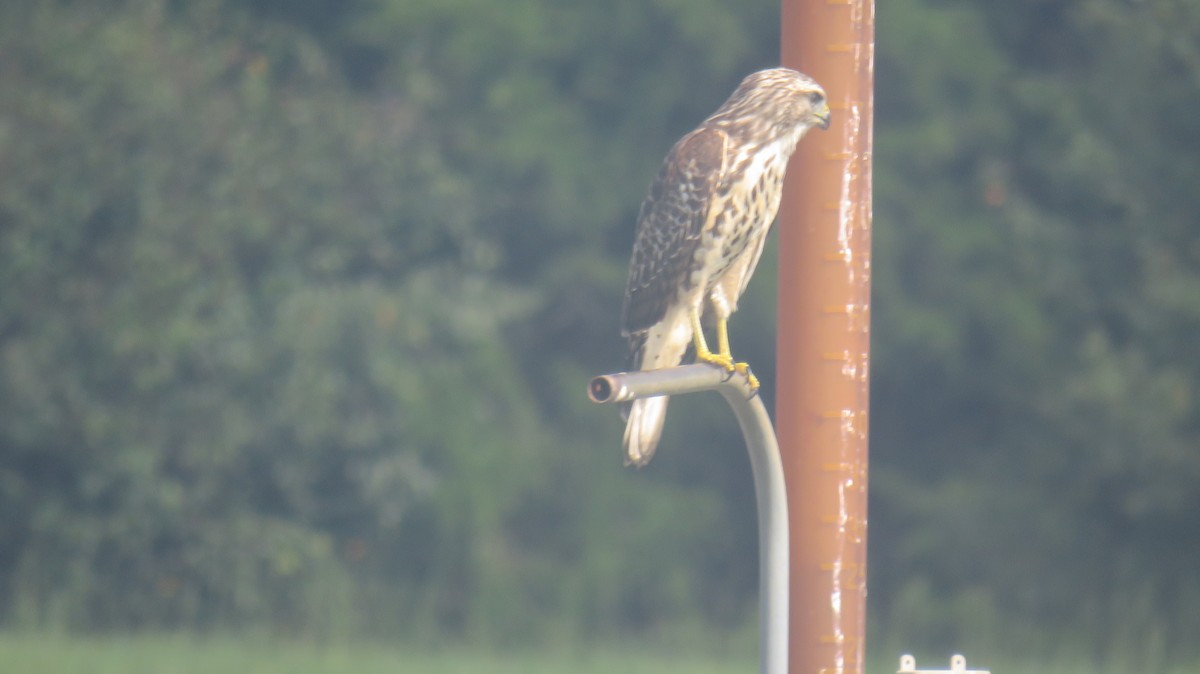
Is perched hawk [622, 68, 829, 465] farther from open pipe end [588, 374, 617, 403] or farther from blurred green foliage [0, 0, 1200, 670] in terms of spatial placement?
blurred green foliage [0, 0, 1200, 670]

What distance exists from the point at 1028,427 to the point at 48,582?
251 inches

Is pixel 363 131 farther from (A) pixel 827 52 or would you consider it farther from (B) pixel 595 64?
(A) pixel 827 52

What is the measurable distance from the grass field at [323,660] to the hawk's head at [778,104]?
409 cm

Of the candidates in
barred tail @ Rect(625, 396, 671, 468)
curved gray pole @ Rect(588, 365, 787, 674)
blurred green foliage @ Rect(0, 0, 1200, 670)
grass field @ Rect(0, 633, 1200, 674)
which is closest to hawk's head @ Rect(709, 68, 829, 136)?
curved gray pole @ Rect(588, 365, 787, 674)

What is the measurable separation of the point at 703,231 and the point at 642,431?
0.52 meters

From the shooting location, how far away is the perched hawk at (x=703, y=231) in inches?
124

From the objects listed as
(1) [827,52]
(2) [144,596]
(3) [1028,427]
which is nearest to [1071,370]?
(3) [1028,427]

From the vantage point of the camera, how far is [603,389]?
1968mm

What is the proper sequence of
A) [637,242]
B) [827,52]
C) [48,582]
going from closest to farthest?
[827,52] → [637,242] → [48,582]

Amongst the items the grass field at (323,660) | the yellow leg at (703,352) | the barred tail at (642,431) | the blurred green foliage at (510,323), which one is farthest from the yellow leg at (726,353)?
the blurred green foliage at (510,323)

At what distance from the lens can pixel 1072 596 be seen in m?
10.2

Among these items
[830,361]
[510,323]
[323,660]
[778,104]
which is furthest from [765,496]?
[510,323]

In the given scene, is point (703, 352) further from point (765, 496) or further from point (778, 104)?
point (765, 496)

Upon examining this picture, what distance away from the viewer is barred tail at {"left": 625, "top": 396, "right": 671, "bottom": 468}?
3.16 meters
